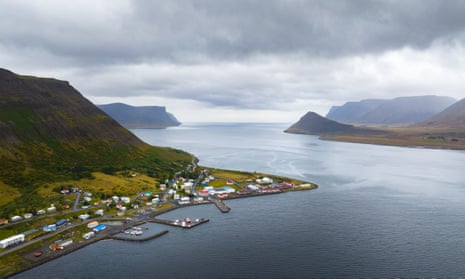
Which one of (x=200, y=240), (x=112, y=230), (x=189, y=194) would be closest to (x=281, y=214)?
(x=200, y=240)

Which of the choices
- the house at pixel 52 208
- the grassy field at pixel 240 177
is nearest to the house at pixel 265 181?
the grassy field at pixel 240 177

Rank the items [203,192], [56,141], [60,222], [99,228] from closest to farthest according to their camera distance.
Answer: [99,228]
[60,222]
[203,192]
[56,141]

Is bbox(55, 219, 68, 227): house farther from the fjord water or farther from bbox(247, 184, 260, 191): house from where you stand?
bbox(247, 184, 260, 191): house

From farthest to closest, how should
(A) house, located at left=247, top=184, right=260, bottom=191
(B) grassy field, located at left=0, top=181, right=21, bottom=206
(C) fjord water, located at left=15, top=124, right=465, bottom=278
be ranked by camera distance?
(A) house, located at left=247, top=184, right=260, bottom=191 < (B) grassy field, located at left=0, top=181, right=21, bottom=206 < (C) fjord water, located at left=15, top=124, right=465, bottom=278

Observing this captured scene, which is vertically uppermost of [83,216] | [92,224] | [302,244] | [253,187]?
[253,187]

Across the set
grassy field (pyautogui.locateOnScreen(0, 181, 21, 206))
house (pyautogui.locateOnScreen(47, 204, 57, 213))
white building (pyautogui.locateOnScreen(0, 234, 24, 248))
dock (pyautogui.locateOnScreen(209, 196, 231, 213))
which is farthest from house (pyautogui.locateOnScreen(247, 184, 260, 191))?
grassy field (pyautogui.locateOnScreen(0, 181, 21, 206))

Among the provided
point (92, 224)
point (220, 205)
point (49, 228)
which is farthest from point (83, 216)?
point (220, 205)

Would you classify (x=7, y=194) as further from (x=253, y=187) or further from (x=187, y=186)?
(x=253, y=187)

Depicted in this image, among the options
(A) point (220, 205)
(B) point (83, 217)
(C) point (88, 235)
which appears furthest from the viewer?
(A) point (220, 205)
